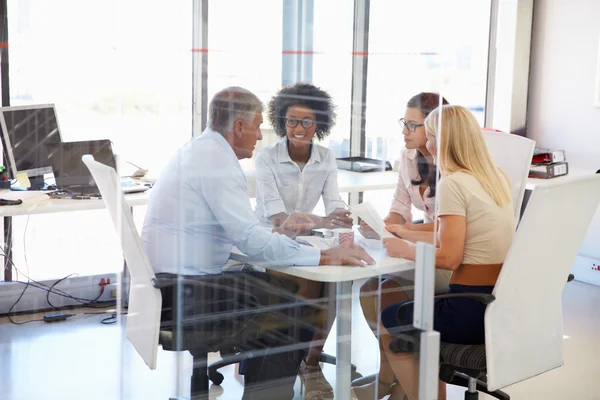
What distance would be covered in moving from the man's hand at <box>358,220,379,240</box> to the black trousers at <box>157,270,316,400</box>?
0.58 ft

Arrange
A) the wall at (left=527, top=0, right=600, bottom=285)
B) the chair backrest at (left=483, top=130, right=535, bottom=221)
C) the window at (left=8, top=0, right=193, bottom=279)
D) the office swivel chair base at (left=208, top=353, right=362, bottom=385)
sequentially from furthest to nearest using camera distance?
1. the wall at (left=527, top=0, right=600, bottom=285)
2. the chair backrest at (left=483, top=130, right=535, bottom=221)
3. the office swivel chair base at (left=208, top=353, right=362, bottom=385)
4. the window at (left=8, top=0, right=193, bottom=279)

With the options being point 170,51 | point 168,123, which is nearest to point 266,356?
point 168,123

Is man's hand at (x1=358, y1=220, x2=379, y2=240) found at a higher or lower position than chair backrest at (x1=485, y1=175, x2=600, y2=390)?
higher

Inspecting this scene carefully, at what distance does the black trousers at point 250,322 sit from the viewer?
1.48 m

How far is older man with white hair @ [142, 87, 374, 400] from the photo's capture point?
1414 millimetres

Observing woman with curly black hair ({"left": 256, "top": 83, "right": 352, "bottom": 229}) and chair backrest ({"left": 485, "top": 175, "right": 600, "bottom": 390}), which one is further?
chair backrest ({"left": 485, "top": 175, "right": 600, "bottom": 390})

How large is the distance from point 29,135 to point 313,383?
784mm

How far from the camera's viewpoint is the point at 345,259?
5.02ft

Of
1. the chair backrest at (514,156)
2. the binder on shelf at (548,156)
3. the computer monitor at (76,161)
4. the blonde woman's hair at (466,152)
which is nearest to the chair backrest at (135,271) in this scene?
the computer monitor at (76,161)

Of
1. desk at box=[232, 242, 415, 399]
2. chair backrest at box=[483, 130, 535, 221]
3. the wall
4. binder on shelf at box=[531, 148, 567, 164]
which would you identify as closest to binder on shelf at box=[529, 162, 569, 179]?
binder on shelf at box=[531, 148, 567, 164]

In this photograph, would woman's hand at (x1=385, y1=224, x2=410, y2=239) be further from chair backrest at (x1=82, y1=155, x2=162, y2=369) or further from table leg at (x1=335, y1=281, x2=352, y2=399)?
chair backrest at (x1=82, y1=155, x2=162, y2=369)

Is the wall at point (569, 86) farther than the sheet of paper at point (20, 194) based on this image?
Yes

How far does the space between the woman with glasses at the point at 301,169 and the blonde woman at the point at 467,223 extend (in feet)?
2.15

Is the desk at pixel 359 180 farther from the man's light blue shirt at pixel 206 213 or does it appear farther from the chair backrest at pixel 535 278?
the chair backrest at pixel 535 278
